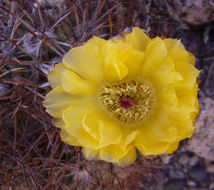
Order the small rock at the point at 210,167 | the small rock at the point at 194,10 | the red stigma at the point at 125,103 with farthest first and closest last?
the small rock at the point at 210,167, the small rock at the point at 194,10, the red stigma at the point at 125,103

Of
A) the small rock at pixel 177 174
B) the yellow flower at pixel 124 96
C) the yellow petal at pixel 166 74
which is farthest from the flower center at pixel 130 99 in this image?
the small rock at pixel 177 174

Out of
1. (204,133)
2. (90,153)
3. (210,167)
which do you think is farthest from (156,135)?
(210,167)

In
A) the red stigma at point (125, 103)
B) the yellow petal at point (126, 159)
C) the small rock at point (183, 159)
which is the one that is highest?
the red stigma at point (125, 103)

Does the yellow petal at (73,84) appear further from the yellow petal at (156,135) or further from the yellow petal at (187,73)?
the yellow petal at (187,73)

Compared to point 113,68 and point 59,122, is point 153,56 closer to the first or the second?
point 113,68

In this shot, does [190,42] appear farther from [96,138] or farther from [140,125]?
[96,138]
